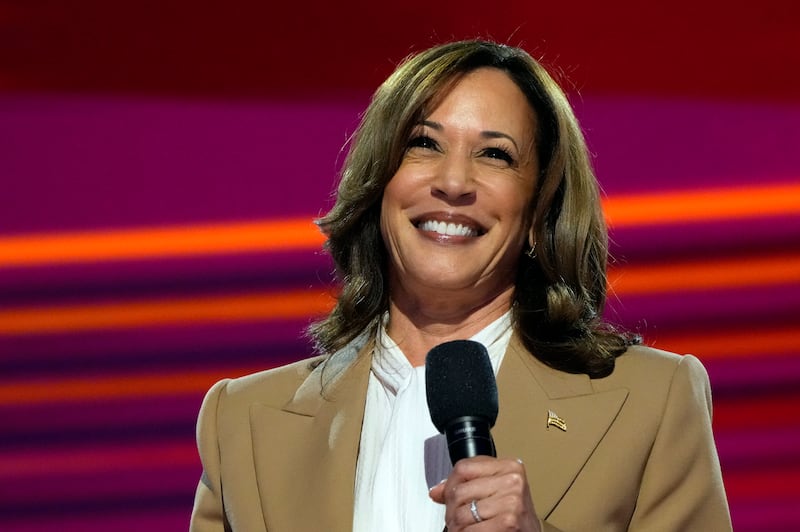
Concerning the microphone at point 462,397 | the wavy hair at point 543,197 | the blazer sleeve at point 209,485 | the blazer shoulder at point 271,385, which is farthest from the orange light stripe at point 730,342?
the microphone at point 462,397

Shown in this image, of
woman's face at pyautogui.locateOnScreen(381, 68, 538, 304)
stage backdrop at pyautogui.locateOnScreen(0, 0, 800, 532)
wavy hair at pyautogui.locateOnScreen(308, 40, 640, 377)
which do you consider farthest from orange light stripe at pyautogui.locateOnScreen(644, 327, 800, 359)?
woman's face at pyautogui.locateOnScreen(381, 68, 538, 304)

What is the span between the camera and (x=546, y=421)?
1953mm

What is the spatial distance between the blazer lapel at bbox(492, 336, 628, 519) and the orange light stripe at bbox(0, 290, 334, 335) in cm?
91

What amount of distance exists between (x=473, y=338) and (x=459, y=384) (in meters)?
0.57

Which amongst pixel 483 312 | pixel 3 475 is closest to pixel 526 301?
pixel 483 312

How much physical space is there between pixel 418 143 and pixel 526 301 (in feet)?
1.02

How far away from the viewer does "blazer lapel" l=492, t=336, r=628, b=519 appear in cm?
189

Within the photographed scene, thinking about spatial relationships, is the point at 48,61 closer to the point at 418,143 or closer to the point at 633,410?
the point at 418,143

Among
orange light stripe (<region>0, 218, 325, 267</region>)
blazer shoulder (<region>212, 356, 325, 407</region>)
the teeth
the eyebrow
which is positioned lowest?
blazer shoulder (<region>212, 356, 325, 407</region>)

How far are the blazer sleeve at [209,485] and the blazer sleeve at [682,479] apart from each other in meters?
0.66

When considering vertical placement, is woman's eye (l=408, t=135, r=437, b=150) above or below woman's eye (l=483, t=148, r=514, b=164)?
above

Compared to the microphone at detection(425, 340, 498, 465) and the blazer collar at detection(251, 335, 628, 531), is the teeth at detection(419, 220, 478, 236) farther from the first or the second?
the microphone at detection(425, 340, 498, 465)

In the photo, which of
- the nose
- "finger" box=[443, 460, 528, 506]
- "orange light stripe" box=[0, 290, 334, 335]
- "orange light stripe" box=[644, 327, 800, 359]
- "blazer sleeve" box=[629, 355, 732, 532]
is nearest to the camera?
"finger" box=[443, 460, 528, 506]

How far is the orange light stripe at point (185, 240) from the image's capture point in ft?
9.48
